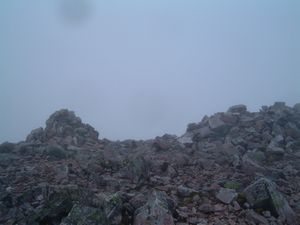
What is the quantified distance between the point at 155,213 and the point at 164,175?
5.23 m

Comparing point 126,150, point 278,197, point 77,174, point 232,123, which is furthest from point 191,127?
point 278,197

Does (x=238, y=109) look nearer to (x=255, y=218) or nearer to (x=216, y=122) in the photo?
(x=216, y=122)

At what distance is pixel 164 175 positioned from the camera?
1529 centimetres

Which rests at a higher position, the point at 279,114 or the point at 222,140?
the point at 279,114

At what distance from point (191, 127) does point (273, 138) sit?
681 cm

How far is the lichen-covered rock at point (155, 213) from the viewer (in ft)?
32.5

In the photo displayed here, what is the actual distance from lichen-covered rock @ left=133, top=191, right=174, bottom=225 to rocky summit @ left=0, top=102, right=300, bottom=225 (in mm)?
33

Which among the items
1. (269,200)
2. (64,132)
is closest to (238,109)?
(64,132)

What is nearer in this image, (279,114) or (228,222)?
(228,222)

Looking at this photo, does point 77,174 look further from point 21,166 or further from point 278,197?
point 278,197

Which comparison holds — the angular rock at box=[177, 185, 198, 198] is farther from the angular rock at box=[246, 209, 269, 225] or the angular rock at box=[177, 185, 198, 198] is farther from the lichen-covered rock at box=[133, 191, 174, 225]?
the angular rock at box=[246, 209, 269, 225]

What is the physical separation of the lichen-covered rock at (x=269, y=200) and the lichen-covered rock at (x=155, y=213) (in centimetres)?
348

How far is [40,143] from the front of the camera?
20969 mm

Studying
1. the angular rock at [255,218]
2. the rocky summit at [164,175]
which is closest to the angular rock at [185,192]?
the rocky summit at [164,175]
